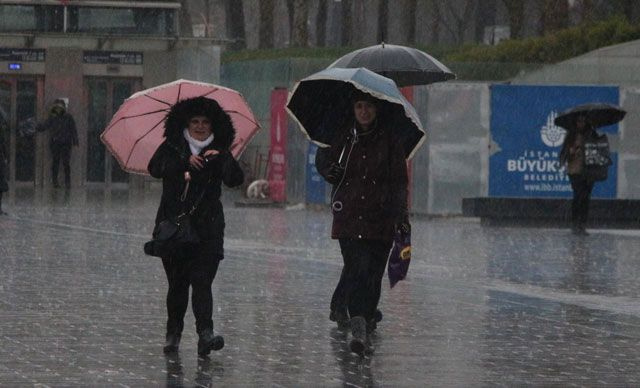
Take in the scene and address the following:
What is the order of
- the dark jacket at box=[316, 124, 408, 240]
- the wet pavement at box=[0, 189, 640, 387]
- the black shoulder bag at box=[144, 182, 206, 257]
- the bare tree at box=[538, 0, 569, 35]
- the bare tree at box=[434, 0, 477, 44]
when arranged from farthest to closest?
the bare tree at box=[434, 0, 477, 44], the bare tree at box=[538, 0, 569, 35], the dark jacket at box=[316, 124, 408, 240], the black shoulder bag at box=[144, 182, 206, 257], the wet pavement at box=[0, 189, 640, 387]

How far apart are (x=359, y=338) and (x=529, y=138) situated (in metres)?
17.4

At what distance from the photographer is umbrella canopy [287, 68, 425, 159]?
1065 cm

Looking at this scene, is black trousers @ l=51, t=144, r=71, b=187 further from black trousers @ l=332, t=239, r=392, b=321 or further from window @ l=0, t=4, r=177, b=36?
black trousers @ l=332, t=239, r=392, b=321

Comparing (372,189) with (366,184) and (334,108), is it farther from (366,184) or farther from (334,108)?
(334,108)

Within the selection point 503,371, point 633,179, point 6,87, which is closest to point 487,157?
point 633,179

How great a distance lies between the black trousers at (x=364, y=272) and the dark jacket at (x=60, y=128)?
2728 cm

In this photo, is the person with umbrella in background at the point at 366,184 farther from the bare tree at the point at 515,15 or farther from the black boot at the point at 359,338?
the bare tree at the point at 515,15

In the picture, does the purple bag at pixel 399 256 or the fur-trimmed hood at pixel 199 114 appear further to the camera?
the purple bag at pixel 399 256

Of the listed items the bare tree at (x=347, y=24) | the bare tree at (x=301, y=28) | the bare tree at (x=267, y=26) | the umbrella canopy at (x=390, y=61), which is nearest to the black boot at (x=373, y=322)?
the umbrella canopy at (x=390, y=61)

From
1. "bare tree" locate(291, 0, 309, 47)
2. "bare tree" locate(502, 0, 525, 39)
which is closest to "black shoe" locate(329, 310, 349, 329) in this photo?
"bare tree" locate(502, 0, 525, 39)

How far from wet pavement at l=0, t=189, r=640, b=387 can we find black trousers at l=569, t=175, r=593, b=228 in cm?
168

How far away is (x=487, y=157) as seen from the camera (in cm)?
2728

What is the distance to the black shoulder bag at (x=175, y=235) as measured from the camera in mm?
9898

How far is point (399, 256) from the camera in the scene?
10680mm
